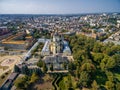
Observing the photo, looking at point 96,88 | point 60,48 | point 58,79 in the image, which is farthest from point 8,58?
point 96,88

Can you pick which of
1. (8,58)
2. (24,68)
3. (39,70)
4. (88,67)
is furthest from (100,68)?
(8,58)

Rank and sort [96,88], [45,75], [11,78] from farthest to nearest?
[45,75] → [11,78] → [96,88]

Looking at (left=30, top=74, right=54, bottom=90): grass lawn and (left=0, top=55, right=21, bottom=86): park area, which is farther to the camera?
(left=0, top=55, right=21, bottom=86): park area

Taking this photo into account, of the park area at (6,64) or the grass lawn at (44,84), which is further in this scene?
the park area at (6,64)

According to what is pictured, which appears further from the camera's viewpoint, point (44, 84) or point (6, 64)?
point (6, 64)

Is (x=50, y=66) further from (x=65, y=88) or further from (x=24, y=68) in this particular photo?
(x=65, y=88)

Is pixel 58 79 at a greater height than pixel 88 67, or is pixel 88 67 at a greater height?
pixel 88 67

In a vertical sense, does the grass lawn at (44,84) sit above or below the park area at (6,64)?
above

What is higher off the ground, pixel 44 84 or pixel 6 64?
pixel 44 84

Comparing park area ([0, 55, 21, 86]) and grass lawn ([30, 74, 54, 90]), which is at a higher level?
grass lawn ([30, 74, 54, 90])

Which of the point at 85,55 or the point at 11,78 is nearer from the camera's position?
the point at 11,78

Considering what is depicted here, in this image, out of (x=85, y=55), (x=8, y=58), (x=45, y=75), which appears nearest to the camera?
(x=45, y=75)
